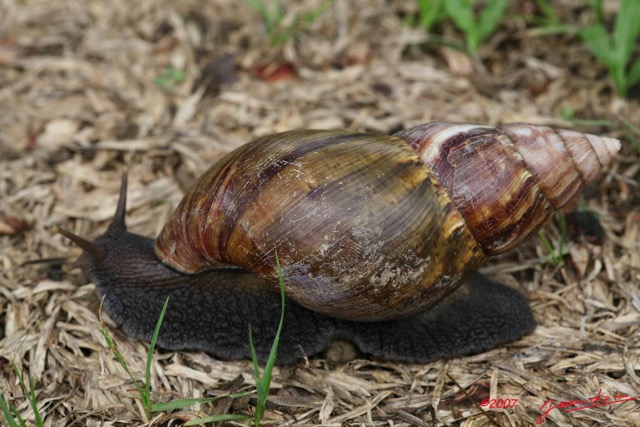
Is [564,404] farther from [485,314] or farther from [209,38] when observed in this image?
[209,38]

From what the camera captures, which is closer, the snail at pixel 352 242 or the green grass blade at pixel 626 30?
the snail at pixel 352 242

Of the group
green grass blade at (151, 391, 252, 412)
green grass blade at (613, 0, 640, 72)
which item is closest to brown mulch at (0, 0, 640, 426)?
green grass blade at (151, 391, 252, 412)

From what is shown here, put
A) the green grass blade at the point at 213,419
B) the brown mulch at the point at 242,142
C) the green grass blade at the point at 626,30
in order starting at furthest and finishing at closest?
the green grass blade at the point at 626,30
the brown mulch at the point at 242,142
the green grass blade at the point at 213,419

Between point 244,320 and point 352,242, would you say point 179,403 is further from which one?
point 352,242

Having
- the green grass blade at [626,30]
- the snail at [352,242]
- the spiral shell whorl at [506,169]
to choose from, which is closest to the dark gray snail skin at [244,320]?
the snail at [352,242]

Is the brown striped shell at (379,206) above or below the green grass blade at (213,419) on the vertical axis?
above

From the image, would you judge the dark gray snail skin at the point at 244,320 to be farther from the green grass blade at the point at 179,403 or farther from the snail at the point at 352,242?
the green grass blade at the point at 179,403

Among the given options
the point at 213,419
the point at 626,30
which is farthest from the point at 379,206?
the point at 626,30
